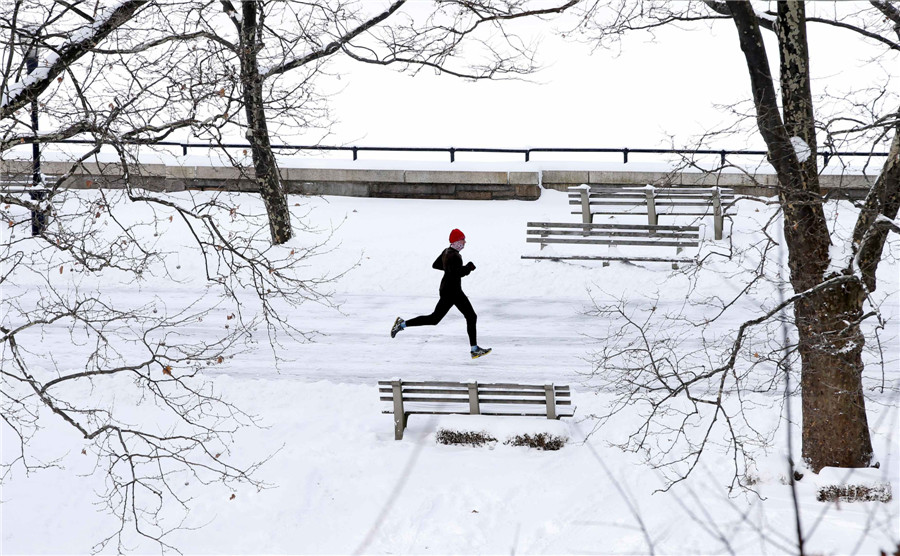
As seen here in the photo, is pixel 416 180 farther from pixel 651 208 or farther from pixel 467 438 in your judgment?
pixel 467 438

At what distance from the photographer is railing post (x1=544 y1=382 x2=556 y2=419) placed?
963 centimetres

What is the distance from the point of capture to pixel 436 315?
12.0 m

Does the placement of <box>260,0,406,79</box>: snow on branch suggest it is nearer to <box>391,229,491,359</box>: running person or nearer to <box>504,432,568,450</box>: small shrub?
<box>391,229,491,359</box>: running person

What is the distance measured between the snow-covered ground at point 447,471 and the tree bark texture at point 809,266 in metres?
0.32

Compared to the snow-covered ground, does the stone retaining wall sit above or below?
above

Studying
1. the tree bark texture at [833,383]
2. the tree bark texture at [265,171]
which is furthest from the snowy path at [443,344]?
the tree bark texture at [833,383]

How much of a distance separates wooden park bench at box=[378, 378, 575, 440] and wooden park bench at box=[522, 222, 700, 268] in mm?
4916

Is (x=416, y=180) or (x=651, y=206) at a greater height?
(x=416, y=180)

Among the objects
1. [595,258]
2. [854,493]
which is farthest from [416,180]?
[854,493]

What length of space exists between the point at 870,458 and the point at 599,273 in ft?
21.5

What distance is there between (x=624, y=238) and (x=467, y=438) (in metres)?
7.02

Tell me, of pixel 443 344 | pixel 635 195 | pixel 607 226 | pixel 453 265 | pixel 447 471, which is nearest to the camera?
pixel 447 471

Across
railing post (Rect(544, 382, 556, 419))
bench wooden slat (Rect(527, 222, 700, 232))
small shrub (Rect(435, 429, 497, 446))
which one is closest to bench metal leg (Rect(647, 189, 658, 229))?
bench wooden slat (Rect(527, 222, 700, 232))

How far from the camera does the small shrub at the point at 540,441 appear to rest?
961 cm
